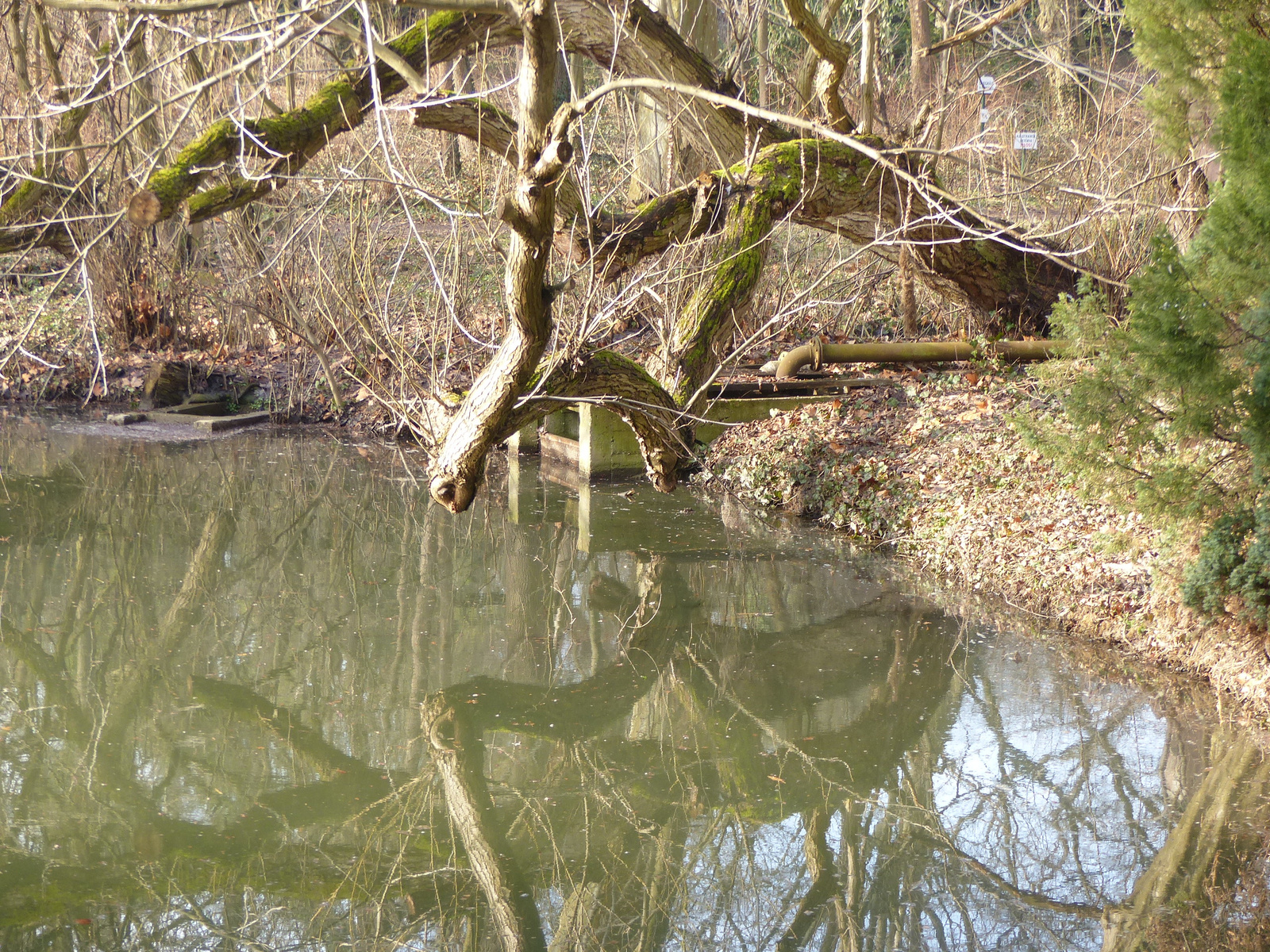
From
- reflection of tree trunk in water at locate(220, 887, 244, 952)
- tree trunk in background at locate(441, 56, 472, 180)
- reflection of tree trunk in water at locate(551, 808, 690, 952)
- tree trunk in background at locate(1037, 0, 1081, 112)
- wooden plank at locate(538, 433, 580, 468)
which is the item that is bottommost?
reflection of tree trunk in water at locate(220, 887, 244, 952)

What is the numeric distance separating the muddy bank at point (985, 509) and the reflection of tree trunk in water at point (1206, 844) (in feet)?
2.07

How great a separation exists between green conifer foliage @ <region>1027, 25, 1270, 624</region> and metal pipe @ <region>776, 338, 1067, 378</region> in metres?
4.70

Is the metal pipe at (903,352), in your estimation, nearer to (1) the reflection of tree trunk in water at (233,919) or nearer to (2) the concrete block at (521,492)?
(2) the concrete block at (521,492)

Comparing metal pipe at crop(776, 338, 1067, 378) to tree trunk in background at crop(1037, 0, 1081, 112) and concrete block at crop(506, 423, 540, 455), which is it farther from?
tree trunk in background at crop(1037, 0, 1081, 112)

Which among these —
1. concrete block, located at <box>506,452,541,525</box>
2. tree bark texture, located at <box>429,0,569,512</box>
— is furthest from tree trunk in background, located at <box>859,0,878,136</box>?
concrete block, located at <box>506,452,541,525</box>

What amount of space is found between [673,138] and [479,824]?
8.72 m

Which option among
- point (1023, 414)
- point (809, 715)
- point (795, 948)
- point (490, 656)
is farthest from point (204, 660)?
point (1023, 414)

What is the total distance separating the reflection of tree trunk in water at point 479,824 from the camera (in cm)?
408

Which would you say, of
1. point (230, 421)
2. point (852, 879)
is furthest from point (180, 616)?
point (230, 421)

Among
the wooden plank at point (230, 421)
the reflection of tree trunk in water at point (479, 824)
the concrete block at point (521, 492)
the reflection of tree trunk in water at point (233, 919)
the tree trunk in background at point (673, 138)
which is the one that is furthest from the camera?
the wooden plank at point (230, 421)

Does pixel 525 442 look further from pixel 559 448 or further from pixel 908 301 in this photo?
pixel 908 301

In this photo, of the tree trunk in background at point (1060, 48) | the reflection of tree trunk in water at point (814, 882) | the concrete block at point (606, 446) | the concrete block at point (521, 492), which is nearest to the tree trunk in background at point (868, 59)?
the concrete block at point (606, 446)

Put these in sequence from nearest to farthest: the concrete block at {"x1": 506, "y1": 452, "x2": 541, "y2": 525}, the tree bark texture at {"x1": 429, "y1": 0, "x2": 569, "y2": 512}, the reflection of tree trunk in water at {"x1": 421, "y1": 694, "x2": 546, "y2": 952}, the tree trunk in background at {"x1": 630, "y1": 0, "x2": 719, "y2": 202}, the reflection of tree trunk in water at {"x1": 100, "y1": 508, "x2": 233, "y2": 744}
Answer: the reflection of tree trunk in water at {"x1": 421, "y1": 694, "x2": 546, "y2": 952}, the tree bark texture at {"x1": 429, "y1": 0, "x2": 569, "y2": 512}, the reflection of tree trunk in water at {"x1": 100, "y1": 508, "x2": 233, "y2": 744}, the concrete block at {"x1": 506, "y1": 452, "x2": 541, "y2": 525}, the tree trunk in background at {"x1": 630, "y1": 0, "x2": 719, "y2": 202}

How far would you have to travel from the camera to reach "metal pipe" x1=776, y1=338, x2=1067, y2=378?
36.1ft
